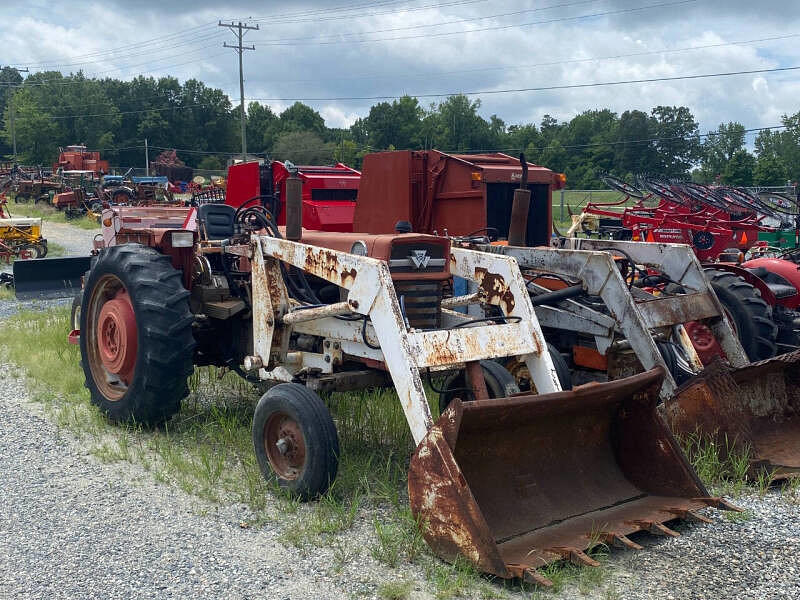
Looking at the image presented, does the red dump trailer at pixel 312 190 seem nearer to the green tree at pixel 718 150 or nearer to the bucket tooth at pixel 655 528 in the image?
the bucket tooth at pixel 655 528

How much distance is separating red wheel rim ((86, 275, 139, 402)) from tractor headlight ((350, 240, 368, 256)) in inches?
71.3

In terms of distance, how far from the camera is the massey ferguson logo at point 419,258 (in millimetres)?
5070

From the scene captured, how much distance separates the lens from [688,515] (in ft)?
14.0

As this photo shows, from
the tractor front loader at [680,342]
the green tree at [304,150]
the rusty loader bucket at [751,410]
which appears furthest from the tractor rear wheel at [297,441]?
the green tree at [304,150]

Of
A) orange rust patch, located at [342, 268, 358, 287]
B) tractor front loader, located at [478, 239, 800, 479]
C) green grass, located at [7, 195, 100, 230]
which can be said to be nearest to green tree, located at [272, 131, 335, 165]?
green grass, located at [7, 195, 100, 230]

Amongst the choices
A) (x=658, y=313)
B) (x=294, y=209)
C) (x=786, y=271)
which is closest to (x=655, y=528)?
(x=658, y=313)

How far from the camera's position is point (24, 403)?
6.85 meters

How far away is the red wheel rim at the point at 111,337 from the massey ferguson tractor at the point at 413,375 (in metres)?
0.01

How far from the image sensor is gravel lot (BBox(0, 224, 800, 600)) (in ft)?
12.0

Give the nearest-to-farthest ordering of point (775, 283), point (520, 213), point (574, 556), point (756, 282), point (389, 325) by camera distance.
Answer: point (574, 556) < point (389, 325) < point (520, 213) < point (756, 282) < point (775, 283)

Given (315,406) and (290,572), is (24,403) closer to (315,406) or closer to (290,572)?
(315,406)

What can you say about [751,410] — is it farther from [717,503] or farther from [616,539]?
[616,539]

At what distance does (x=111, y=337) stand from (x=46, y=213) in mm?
26717

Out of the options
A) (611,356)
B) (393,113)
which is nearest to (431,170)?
(611,356)
